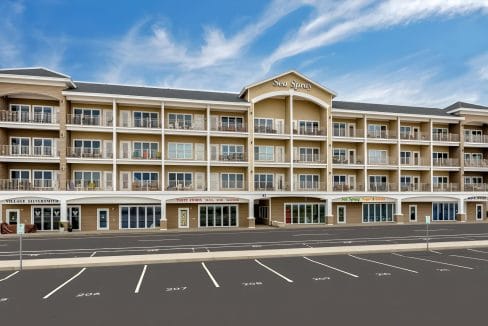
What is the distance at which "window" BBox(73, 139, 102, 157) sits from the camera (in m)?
32.2

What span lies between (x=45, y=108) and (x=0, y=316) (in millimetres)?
28123

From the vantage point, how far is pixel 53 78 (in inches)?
1205

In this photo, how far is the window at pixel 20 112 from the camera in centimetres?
3058

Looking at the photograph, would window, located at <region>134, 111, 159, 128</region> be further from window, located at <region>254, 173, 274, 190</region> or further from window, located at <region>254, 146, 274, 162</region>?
window, located at <region>254, 173, 274, 190</region>

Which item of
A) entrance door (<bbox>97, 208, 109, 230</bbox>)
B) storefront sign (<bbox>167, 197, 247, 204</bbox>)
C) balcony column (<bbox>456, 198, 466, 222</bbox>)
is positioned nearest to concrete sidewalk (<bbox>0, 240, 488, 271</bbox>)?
storefront sign (<bbox>167, 197, 247, 204</bbox>)

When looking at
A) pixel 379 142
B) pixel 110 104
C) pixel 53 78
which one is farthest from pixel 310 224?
pixel 53 78

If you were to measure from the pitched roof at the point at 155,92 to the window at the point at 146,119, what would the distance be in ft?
6.49

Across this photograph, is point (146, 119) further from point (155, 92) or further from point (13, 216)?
point (13, 216)

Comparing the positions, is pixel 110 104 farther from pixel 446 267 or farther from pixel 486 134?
pixel 486 134

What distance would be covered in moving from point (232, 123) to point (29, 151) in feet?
66.9

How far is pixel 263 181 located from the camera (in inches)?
1455

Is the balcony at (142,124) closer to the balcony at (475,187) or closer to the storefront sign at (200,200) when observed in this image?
the storefront sign at (200,200)

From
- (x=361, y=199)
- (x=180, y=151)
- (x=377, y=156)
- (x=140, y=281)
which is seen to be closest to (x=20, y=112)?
(x=180, y=151)

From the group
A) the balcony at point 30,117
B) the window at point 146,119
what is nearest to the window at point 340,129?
the window at point 146,119
